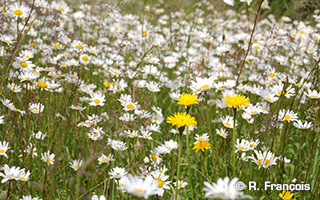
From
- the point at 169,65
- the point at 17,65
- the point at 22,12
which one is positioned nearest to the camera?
the point at 17,65

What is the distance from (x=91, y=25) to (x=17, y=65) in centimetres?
266

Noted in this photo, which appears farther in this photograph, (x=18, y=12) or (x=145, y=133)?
(x=18, y=12)

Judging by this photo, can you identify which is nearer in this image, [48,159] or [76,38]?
[48,159]

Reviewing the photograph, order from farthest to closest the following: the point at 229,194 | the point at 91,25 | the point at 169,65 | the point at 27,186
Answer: the point at 91,25 < the point at 169,65 < the point at 27,186 < the point at 229,194

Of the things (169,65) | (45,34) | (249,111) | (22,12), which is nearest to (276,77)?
(249,111)

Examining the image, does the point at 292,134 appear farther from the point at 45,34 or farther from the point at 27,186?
the point at 45,34

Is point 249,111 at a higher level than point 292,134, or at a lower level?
higher

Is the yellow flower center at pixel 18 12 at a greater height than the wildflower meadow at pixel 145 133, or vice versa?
the yellow flower center at pixel 18 12

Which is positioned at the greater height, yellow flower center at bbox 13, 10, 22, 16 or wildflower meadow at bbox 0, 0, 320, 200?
yellow flower center at bbox 13, 10, 22, 16

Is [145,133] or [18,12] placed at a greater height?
[18,12]

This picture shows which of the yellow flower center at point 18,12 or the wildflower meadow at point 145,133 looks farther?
the yellow flower center at point 18,12

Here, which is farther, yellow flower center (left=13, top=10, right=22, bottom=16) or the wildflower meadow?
yellow flower center (left=13, top=10, right=22, bottom=16)

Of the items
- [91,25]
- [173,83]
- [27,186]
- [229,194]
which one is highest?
[91,25]

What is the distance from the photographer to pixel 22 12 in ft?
7.49
